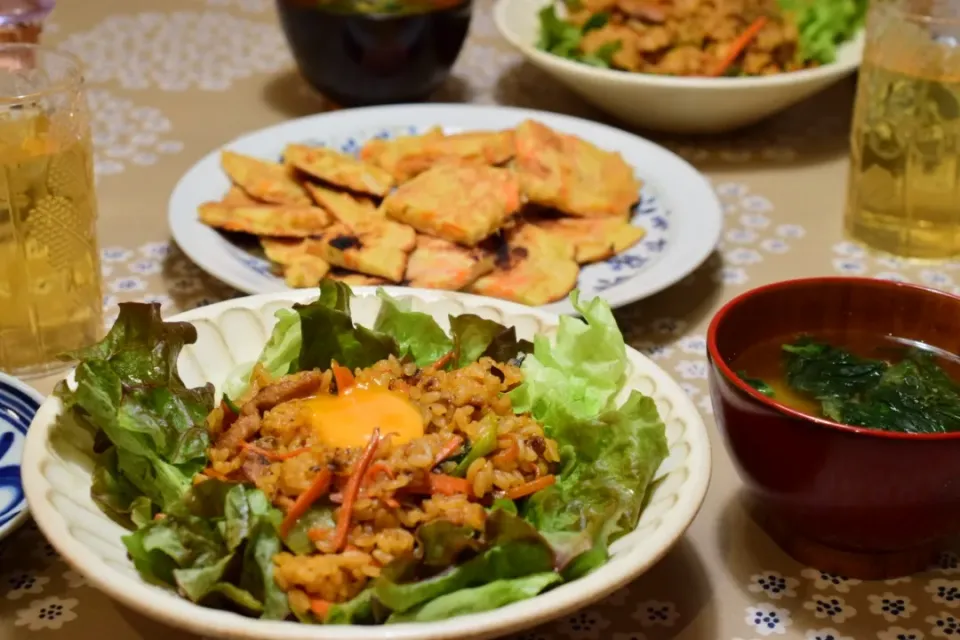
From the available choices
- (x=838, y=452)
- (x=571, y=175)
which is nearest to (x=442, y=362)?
(x=838, y=452)

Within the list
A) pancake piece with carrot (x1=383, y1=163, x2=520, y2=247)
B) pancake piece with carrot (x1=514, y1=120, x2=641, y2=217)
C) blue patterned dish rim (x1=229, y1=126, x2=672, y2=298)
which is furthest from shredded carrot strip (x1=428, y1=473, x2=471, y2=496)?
pancake piece with carrot (x1=514, y1=120, x2=641, y2=217)

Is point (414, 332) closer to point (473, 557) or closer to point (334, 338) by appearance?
point (334, 338)

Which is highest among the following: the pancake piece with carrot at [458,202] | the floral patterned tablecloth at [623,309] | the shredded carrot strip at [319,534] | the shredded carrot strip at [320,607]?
the shredded carrot strip at [319,534]

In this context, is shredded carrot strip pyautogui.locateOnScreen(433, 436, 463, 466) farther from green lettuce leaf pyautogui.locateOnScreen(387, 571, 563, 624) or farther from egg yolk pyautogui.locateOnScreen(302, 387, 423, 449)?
green lettuce leaf pyautogui.locateOnScreen(387, 571, 563, 624)

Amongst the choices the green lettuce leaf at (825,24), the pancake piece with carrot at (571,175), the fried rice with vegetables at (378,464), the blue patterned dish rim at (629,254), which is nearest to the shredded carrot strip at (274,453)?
the fried rice with vegetables at (378,464)

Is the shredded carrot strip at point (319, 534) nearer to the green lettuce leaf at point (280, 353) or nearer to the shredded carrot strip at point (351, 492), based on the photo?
the shredded carrot strip at point (351, 492)

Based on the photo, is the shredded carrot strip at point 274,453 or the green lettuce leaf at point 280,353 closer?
the shredded carrot strip at point 274,453

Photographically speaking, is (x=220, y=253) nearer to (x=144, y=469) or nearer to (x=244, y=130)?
(x=144, y=469)
